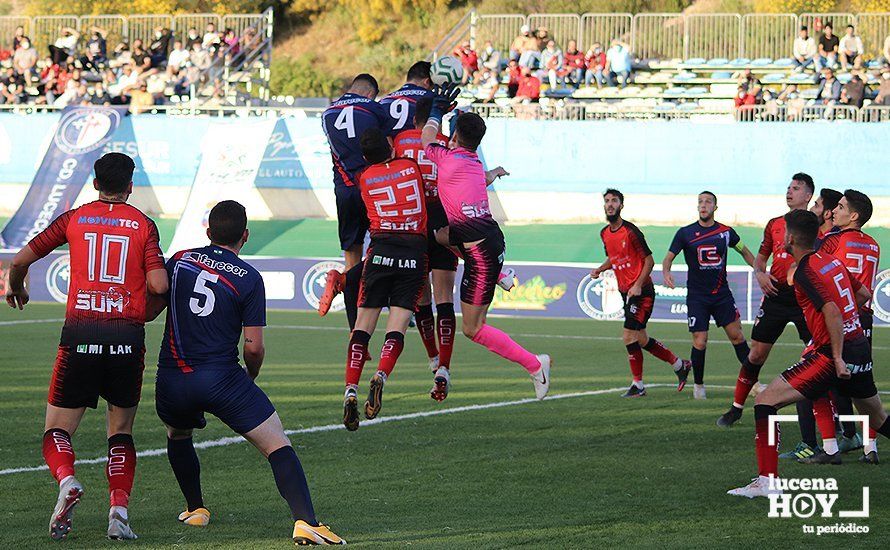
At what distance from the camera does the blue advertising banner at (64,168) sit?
3359cm

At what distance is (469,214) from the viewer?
10.7m

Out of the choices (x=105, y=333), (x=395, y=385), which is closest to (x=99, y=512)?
(x=105, y=333)

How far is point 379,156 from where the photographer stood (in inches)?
400

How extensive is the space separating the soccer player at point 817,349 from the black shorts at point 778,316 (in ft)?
9.04

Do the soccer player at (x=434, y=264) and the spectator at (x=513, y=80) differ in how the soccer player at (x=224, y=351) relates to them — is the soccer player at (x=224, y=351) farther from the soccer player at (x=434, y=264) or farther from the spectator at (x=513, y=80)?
the spectator at (x=513, y=80)

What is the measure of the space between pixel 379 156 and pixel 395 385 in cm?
596

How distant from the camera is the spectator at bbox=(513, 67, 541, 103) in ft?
111

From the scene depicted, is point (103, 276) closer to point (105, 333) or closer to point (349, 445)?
point (105, 333)

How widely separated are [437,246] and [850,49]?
25074 mm

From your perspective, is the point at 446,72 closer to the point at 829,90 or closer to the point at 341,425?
the point at 341,425

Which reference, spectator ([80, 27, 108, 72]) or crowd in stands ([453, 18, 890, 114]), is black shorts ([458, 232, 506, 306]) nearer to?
crowd in stands ([453, 18, 890, 114])

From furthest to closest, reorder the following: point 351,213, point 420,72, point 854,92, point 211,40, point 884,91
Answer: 1. point 211,40
2. point 884,91
3. point 854,92
4. point 351,213
5. point 420,72

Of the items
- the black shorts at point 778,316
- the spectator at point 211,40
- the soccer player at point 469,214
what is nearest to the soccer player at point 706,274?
the black shorts at point 778,316

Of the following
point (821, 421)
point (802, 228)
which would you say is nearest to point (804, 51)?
point (821, 421)
